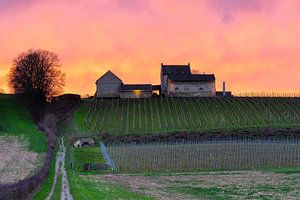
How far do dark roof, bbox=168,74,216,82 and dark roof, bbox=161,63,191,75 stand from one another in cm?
400

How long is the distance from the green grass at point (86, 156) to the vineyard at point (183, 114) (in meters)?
14.6

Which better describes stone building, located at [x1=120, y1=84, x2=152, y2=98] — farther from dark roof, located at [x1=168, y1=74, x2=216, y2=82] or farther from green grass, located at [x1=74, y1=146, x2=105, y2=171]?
green grass, located at [x1=74, y1=146, x2=105, y2=171]

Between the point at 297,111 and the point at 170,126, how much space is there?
25397 millimetres

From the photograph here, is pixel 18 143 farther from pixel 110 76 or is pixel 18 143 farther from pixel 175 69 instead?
pixel 175 69

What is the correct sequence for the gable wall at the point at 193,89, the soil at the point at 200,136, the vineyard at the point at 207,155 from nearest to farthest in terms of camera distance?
the vineyard at the point at 207,155 < the soil at the point at 200,136 < the gable wall at the point at 193,89

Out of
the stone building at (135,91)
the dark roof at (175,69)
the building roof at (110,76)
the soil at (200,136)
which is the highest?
the dark roof at (175,69)

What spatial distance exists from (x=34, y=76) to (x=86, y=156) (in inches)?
1776

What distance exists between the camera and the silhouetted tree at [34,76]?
324ft

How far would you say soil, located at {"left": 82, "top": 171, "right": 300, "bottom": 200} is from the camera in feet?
103

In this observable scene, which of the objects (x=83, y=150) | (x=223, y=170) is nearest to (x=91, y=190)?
(x=223, y=170)

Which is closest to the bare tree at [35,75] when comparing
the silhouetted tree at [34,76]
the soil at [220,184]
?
the silhouetted tree at [34,76]

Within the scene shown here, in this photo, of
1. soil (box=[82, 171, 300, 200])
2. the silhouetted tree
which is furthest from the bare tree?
soil (box=[82, 171, 300, 200])

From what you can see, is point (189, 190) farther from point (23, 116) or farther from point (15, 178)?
point (23, 116)

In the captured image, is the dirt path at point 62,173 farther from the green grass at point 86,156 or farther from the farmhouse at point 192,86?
the farmhouse at point 192,86
